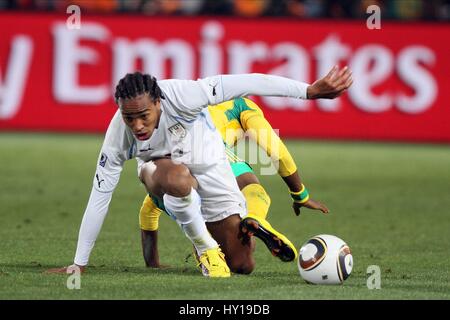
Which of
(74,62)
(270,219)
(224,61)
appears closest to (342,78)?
(270,219)

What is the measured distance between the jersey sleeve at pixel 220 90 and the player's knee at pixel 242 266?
118cm

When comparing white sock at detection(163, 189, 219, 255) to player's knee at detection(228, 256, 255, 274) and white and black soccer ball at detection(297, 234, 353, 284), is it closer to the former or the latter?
player's knee at detection(228, 256, 255, 274)

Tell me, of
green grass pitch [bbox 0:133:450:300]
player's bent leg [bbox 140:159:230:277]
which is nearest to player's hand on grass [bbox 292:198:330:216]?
green grass pitch [bbox 0:133:450:300]

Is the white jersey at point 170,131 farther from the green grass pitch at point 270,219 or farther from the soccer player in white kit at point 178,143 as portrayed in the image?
the green grass pitch at point 270,219

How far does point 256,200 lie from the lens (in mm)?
8844

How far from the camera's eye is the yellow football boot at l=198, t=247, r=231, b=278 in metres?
7.86

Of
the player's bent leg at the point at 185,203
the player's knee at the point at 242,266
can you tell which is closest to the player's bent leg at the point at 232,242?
the player's knee at the point at 242,266

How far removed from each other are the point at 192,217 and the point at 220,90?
0.91 metres

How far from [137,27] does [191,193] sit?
12.6 meters

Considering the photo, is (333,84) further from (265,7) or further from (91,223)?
(265,7)

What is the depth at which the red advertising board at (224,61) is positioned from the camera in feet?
64.9

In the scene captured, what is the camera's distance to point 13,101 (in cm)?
1973
